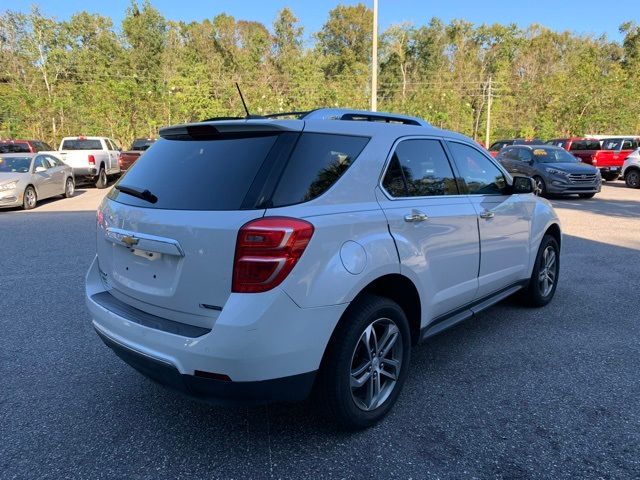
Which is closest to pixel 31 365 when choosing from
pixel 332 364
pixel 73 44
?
pixel 332 364

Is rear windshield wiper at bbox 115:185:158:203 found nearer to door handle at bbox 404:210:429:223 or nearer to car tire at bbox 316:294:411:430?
car tire at bbox 316:294:411:430

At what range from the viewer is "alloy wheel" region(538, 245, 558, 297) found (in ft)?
16.6

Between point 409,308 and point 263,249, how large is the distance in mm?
1302

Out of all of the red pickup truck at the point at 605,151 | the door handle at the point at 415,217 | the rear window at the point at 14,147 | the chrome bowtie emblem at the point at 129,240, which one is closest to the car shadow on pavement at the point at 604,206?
the red pickup truck at the point at 605,151

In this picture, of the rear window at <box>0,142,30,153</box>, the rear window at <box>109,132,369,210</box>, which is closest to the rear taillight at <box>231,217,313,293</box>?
the rear window at <box>109,132,369,210</box>

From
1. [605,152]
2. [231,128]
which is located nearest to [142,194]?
[231,128]

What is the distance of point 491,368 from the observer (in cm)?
374

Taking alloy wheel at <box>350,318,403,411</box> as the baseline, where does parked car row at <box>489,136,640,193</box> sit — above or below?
below

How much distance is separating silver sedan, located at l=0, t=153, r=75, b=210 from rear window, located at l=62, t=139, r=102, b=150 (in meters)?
4.08

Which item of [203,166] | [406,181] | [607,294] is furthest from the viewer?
[607,294]

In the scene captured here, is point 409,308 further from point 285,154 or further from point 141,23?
point 141,23

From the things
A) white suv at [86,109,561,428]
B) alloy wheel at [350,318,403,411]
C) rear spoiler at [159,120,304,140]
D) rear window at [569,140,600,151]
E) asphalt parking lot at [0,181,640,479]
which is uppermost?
rear spoiler at [159,120,304,140]

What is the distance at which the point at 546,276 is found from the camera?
16.9 feet

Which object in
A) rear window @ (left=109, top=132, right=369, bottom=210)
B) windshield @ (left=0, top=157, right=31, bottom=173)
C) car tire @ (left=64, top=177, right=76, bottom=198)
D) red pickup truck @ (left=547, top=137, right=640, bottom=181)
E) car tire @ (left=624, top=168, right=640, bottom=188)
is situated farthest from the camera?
red pickup truck @ (left=547, top=137, right=640, bottom=181)
